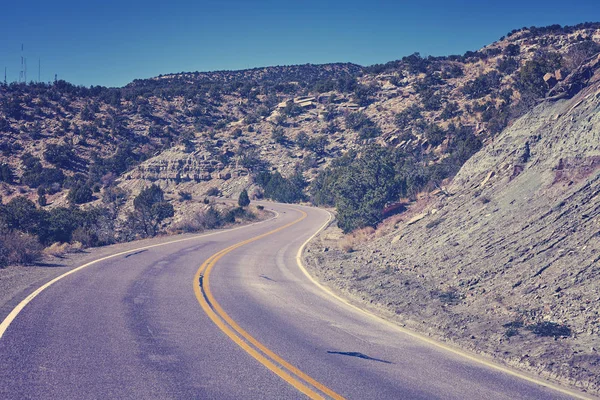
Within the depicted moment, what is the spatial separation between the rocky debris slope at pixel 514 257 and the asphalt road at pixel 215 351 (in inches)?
42.2

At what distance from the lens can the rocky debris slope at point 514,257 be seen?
25.5 feet

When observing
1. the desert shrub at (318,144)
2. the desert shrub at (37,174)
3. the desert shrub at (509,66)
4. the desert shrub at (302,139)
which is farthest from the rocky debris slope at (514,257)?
the desert shrub at (302,139)

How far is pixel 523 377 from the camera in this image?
639 centimetres

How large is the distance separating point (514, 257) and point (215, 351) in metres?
7.63

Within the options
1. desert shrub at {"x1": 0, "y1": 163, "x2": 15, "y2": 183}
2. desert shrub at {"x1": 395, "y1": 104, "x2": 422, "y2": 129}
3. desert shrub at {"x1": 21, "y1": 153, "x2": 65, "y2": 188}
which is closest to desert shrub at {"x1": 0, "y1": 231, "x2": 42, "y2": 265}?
desert shrub at {"x1": 21, "y1": 153, "x2": 65, "y2": 188}

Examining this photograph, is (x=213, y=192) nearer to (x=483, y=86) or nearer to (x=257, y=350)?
(x=483, y=86)

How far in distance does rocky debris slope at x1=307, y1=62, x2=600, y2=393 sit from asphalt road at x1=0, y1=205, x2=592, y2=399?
1071mm

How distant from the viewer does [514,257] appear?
10.7m

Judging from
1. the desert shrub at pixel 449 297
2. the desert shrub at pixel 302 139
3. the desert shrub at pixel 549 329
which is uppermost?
the desert shrub at pixel 302 139

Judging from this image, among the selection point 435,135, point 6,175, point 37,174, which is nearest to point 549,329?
point 435,135

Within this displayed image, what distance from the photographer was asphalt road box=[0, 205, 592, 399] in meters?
5.37

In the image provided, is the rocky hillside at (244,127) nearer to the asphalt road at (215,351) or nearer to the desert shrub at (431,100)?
the desert shrub at (431,100)

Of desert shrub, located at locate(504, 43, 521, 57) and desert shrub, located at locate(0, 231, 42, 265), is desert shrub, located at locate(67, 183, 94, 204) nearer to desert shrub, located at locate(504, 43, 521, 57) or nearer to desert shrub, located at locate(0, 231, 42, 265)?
desert shrub, located at locate(0, 231, 42, 265)

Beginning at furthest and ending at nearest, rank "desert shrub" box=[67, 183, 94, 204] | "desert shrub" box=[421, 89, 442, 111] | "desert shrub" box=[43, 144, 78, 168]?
"desert shrub" box=[43, 144, 78, 168], "desert shrub" box=[421, 89, 442, 111], "desert shrub" box=[67, 183, 94, 204]
